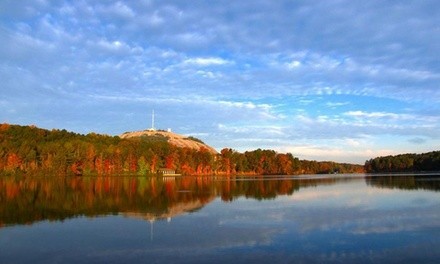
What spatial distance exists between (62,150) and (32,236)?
115980 mm

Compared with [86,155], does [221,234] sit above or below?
below

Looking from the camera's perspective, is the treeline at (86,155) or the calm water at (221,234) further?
the treeline at (86,155)

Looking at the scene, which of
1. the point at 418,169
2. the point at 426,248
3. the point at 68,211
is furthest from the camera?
the point at 418,169

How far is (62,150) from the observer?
12862 cm

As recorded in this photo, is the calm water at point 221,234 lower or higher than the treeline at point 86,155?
lower

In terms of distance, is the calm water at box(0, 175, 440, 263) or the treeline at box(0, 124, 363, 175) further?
the treeline at box(0, 124, 363, 175)

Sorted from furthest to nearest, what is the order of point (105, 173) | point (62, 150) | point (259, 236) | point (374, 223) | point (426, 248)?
point (105, 173) < point (62, 150) < point (374, 223) < point (259, 236) < point (426, 248)

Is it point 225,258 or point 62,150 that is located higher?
point 62,150

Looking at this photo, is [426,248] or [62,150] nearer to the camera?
[426,248]

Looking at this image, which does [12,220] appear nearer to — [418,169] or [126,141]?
[126,141]

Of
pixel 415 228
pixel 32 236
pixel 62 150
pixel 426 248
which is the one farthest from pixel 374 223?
pixel 62 150

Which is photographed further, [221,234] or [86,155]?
[86,155]

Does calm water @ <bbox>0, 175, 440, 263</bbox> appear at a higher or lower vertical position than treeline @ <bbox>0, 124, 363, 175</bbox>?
lower

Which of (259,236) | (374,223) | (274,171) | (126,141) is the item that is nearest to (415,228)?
(374,223)
